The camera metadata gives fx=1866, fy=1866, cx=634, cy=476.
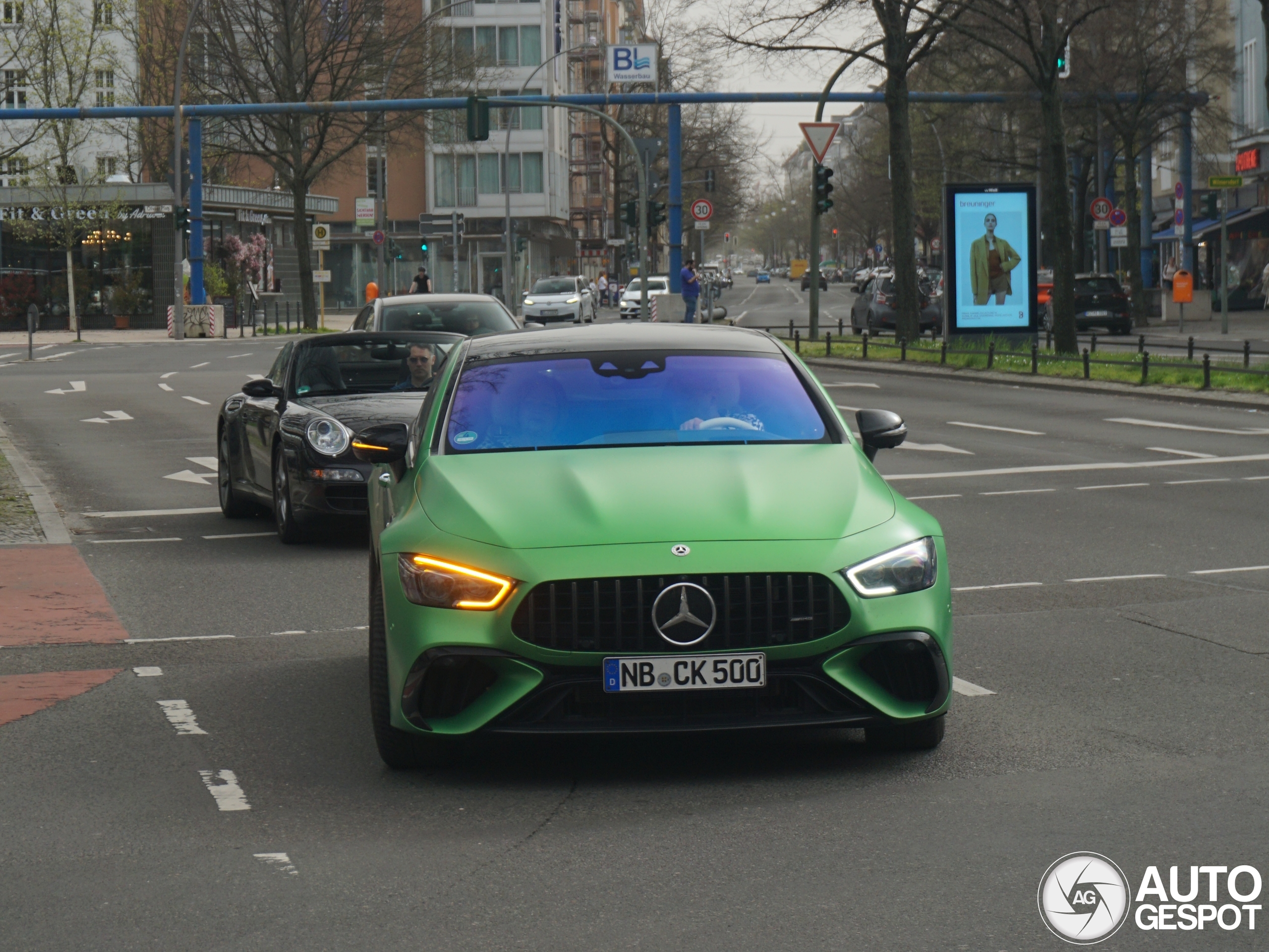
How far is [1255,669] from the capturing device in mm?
7613

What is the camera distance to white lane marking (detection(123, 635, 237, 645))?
888cm

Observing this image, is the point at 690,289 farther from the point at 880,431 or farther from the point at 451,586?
the point at 451,586

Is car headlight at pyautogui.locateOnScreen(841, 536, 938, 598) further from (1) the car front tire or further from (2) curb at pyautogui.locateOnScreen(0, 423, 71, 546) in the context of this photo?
(2) curb at pyautogui.locateOnScreen(0, 423, 71, 546)

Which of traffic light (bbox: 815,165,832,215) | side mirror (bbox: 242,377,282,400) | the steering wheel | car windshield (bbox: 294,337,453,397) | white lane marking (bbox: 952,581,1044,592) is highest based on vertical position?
traffic light (bbox: 815,165,832,215)

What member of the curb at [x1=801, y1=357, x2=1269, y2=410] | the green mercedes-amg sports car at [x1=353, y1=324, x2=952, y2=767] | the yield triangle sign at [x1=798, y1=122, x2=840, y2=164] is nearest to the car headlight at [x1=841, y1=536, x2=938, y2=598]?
the green mercedes-amg sports car at [x1=353, y1=324, x2=952, y2=767]

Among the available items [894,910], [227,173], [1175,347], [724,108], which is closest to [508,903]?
[894,910]

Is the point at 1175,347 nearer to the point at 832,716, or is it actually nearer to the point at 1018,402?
the point at 1018,402

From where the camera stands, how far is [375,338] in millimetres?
13242

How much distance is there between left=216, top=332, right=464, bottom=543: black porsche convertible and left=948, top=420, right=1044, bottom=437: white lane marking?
8.64 m

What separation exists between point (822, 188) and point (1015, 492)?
79.1 ft

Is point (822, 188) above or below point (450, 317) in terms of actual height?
above

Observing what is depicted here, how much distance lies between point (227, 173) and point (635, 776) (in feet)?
252

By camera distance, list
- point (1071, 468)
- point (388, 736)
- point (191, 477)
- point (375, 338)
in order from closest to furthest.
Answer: point (388, 736), point (375, 338), point (1071, 468), point (191, 477)

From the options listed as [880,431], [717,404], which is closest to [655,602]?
[717,404]
